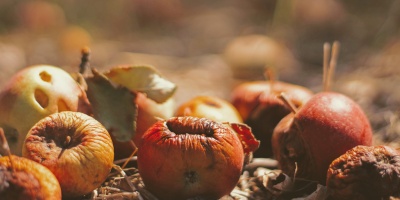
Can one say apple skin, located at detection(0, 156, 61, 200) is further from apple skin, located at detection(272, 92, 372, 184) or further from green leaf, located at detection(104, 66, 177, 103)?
apple skin, located at detection(272, 92, 372, 184)

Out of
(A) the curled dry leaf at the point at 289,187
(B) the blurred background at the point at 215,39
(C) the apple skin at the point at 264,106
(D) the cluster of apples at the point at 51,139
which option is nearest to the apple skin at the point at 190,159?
(D) the cluster of apples at the point at 51,139

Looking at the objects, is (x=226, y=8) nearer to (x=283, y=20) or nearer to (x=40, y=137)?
(x=283, y=20)

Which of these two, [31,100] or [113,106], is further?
[113,106]

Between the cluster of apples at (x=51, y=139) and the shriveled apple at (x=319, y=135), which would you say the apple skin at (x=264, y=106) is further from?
the cluster of apples at (x=51, y=139)

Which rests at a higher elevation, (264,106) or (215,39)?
(264,106)

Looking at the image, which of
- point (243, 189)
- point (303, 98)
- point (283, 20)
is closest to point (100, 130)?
point (243, 189)

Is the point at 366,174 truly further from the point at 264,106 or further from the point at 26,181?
the point at 26,181

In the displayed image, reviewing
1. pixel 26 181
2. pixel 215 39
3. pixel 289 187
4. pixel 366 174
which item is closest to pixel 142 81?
pixel 289 187
